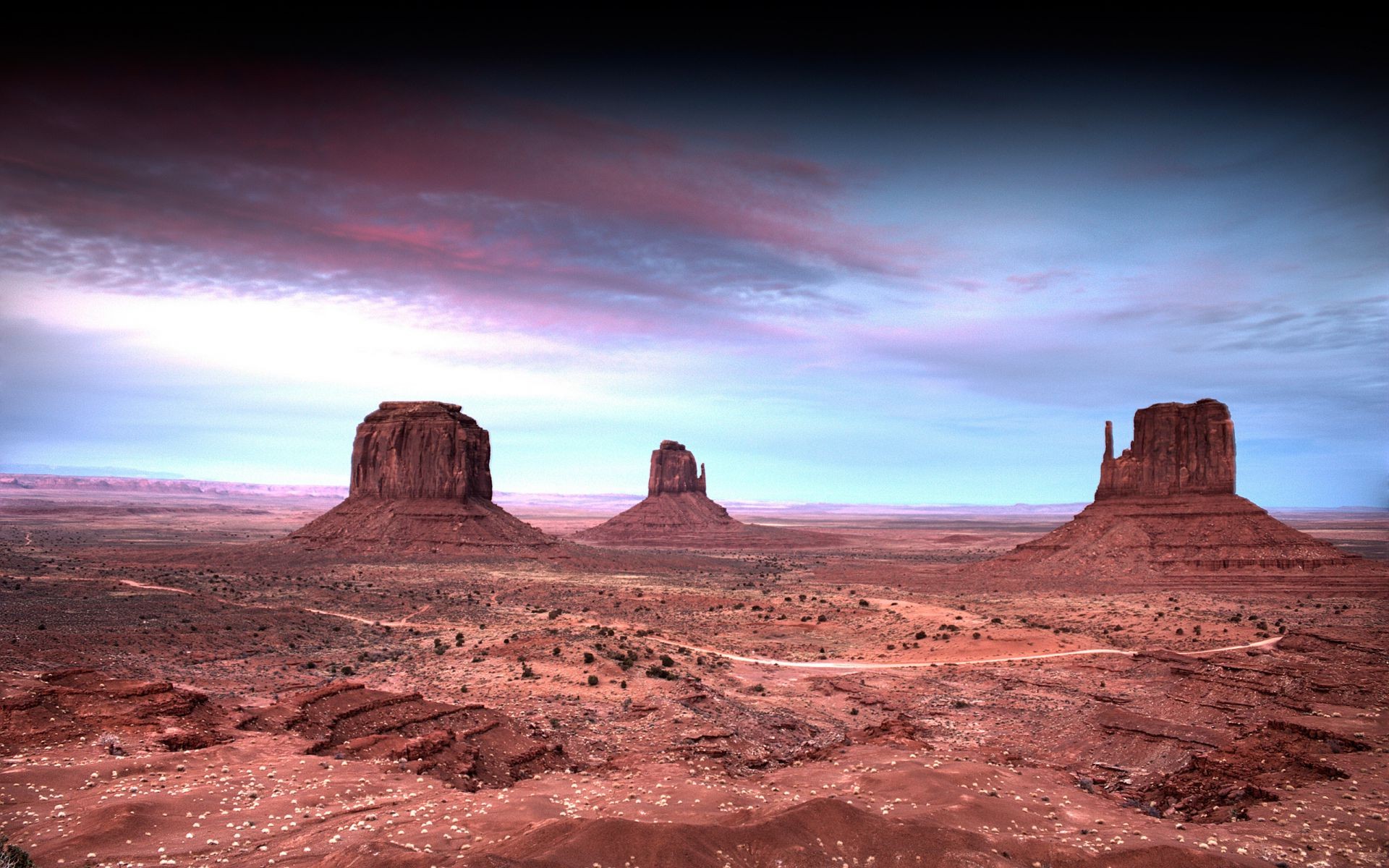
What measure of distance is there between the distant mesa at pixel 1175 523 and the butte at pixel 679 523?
6623 centimetres

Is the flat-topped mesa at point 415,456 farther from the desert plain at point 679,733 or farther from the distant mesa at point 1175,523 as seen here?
the distant mesa at point 1175,523

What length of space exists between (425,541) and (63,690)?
69.6m

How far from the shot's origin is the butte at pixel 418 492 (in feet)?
297

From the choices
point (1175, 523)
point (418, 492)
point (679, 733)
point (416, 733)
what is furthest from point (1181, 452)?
point (418, 492)

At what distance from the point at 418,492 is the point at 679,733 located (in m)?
82.8

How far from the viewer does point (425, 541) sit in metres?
89.0

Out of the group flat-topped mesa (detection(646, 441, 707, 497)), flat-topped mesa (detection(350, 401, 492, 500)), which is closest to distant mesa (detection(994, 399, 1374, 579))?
flat-topped mesa (detection(350, 401, 492, 500))

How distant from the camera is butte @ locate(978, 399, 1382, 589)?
220 ft

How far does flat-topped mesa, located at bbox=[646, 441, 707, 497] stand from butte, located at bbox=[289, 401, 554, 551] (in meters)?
55.6

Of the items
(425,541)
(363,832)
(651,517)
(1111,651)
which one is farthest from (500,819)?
(651,517)

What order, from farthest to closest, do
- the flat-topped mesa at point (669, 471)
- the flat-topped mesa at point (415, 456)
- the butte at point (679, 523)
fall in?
the flat-topped mesa at point (669, 471), the butte at point (679, 523), the flat-topped mesa at point (415, 456)

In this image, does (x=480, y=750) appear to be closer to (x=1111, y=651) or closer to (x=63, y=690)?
(x=63, y=690)

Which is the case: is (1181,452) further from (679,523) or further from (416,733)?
(679,523)

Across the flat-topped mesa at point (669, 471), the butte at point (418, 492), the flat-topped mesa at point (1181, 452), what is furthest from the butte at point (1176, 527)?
the flat-topped mesa at point (669, 471)
